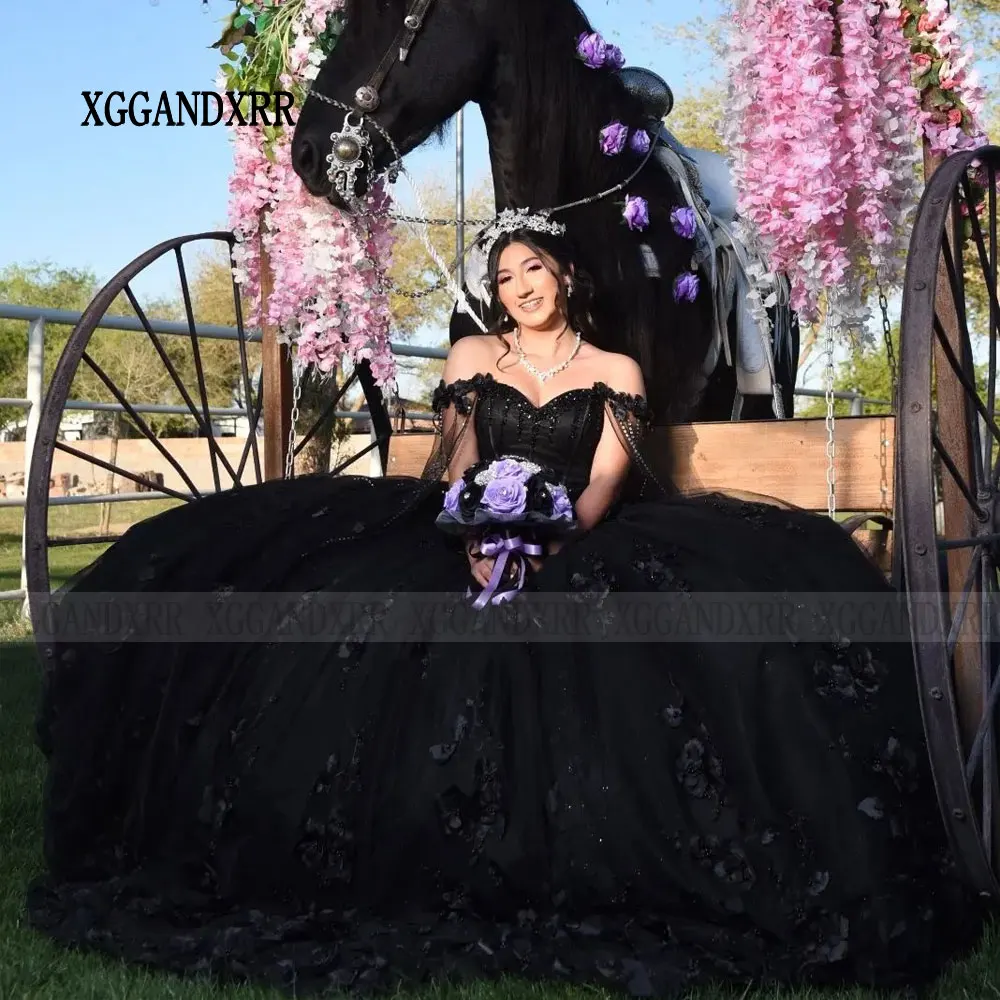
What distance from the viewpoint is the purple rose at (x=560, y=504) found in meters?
2.76

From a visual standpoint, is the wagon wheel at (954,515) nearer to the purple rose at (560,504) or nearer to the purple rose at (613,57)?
the purple rose at (560,504)

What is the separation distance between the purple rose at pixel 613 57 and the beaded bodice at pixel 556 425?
3.13 ft

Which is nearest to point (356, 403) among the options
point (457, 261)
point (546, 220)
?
point (457, 261)

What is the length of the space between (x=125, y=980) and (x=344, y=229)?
7.56 feet

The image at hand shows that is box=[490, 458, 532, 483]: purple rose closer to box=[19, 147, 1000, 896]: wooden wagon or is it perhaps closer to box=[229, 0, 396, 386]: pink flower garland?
box=[19, 147, 1000, 896]: wooden wagon

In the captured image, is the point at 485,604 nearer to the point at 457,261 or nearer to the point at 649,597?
the point at 649,597

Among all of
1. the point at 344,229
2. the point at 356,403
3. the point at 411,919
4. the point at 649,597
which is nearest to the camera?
the point at 411,919

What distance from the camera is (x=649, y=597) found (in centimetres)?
250

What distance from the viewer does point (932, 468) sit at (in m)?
1.98

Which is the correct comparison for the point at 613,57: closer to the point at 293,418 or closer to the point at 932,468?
the point at 293,418

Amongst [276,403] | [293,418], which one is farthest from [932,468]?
[276,403]

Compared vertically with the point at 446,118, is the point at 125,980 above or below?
below

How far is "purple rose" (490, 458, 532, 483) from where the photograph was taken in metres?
2.75

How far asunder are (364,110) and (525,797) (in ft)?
6.50
